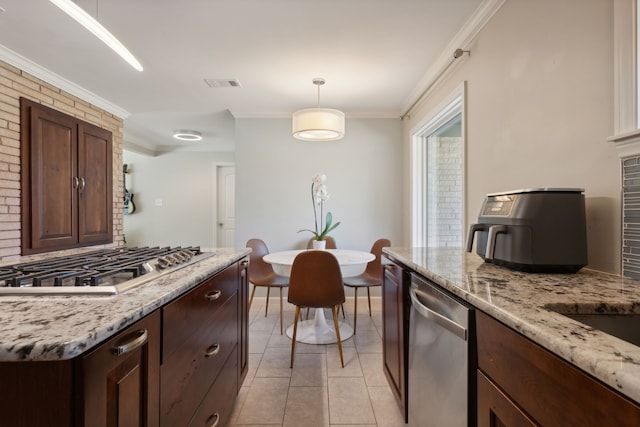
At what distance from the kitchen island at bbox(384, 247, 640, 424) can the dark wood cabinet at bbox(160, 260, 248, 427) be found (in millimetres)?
829

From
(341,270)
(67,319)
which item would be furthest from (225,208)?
(67,319)

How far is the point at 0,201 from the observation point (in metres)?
2.29

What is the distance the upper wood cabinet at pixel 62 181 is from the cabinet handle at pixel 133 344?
8.52ft

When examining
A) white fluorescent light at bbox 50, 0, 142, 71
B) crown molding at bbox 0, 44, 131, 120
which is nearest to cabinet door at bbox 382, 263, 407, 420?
white fluorescent light at bbox 50, 0, 142, 71

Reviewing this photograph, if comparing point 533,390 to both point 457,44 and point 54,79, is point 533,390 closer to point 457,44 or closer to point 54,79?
point 457,44

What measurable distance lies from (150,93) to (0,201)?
1.54 metres

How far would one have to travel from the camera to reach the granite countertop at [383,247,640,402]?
17.7 inches

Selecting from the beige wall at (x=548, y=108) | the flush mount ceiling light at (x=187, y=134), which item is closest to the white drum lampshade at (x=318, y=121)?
the beige wall at (x=548, y=108)

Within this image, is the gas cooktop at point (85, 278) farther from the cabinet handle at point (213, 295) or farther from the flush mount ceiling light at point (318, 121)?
the flush mount ceiling light at point (318, 121)

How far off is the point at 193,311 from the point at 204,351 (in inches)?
8.1

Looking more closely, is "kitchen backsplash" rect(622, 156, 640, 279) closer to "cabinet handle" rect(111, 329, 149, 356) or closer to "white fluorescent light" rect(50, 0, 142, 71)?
"cabinet handle" rect(111, 329, 149, 356)

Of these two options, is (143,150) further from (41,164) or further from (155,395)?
(155,395)

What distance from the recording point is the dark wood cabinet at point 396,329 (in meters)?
1.44

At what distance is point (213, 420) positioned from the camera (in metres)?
1.25
